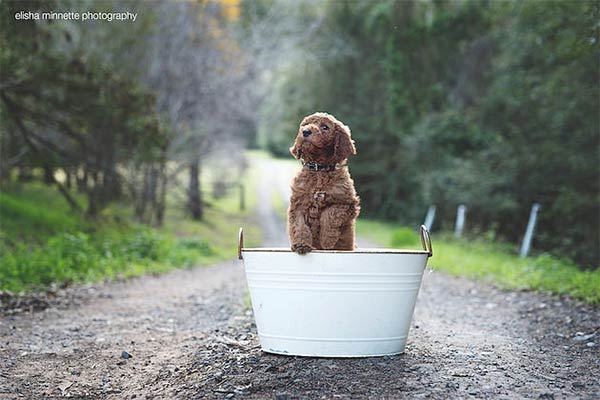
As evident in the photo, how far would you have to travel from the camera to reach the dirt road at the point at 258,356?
13.3 feet

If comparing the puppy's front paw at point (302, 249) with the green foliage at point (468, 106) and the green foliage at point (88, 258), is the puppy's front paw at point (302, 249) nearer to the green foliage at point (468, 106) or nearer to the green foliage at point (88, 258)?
the green foliage at point (88, 258)

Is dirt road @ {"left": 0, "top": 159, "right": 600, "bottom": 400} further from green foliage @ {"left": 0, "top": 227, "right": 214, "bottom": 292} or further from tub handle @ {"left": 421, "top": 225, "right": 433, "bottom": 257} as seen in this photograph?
green foliage @ {"left": 0, "top": 227, "right": 214, "bottom": 292}

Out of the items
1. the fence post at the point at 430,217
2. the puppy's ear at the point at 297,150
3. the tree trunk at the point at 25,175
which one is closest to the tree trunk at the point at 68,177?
the tree trunk at the point at 25,175

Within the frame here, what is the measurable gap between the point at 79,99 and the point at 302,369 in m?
8.53

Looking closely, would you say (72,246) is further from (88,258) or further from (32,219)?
(32,219)

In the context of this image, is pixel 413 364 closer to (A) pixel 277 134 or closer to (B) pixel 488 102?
(B) pixel 488 102

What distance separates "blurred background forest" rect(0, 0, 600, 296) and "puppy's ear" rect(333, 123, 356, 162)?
5.14m

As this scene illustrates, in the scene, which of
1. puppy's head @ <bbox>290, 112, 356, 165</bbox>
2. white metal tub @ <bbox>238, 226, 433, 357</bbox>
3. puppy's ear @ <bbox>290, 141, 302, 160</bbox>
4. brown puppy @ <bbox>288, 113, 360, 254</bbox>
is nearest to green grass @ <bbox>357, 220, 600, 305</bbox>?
white metal tub @ <bbox>238, 226, 433, 357</bbox>

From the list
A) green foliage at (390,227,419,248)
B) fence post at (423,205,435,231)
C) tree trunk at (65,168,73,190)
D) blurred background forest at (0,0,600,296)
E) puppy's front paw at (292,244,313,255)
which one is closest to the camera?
puppy's front paw at (292,244,313,255)

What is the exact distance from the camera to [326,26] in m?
26.7

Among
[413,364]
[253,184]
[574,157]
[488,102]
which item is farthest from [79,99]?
[253,184]

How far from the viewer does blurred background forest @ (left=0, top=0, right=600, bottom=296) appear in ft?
37.7

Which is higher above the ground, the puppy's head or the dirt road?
the puppy's head

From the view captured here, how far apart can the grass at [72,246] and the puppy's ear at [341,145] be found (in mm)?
5097
